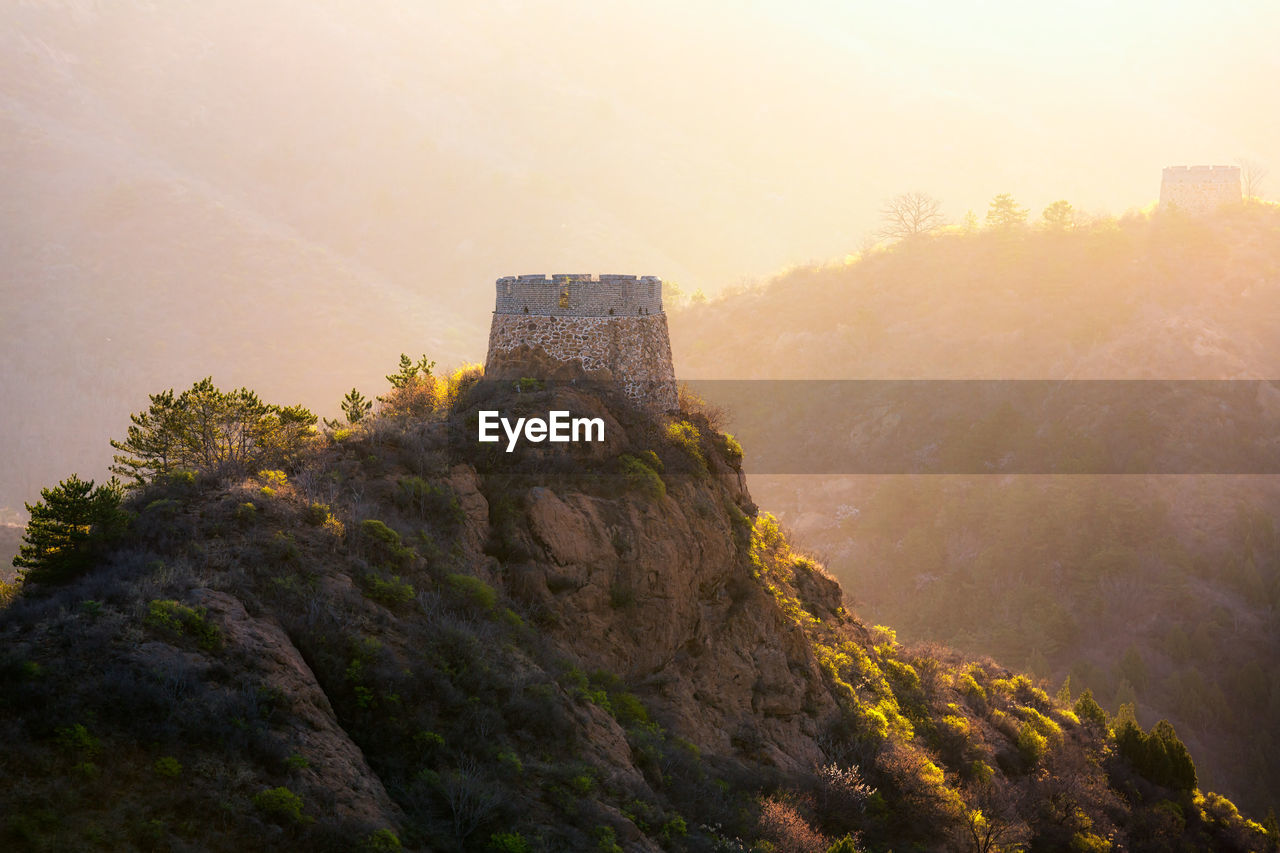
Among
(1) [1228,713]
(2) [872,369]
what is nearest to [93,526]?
(1) [1228,713]

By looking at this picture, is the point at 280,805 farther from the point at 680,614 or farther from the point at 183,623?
the point at 680,614

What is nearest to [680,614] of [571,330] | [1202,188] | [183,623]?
[571,330]

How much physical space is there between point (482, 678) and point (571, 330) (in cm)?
1158

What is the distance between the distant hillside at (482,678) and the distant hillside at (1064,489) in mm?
27545

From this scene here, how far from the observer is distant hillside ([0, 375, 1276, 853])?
13.8m

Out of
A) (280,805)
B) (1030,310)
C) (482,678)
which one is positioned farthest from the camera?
(1030,310)

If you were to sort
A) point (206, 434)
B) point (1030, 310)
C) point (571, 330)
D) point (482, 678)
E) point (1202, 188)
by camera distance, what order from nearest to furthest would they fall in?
point (482, 678), point (206, 434), point (571, 330), point (1030, 310), point (1202, 188)

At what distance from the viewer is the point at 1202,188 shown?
94812 millimetres

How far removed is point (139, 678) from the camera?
46.9 feet

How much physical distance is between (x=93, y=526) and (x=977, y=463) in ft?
239

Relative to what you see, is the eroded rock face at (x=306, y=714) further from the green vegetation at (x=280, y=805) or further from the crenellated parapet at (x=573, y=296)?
the crenellated parapet at (x=573, y=296)

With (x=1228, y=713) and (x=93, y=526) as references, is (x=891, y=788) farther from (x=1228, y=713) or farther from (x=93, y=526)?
(x=1228, y=713)

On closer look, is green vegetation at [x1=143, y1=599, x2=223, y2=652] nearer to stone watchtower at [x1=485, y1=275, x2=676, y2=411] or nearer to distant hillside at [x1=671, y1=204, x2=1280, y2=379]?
stone watchtower at [x1=485, y1=275, x2=676, y2=411]

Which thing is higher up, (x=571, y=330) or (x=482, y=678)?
(x=571, y=330)
